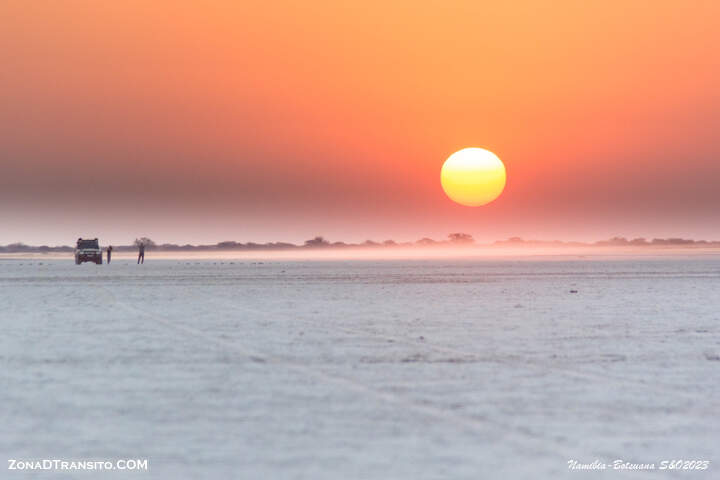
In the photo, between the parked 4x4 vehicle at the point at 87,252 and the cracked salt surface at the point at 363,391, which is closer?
the cracked salt surface at the point at 363,391

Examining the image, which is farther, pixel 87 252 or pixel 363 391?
pixel 87 252

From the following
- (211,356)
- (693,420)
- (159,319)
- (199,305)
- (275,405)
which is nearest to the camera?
(693,420)

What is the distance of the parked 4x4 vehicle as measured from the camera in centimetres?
7306

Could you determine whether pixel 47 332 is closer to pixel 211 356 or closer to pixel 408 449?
pixel 211 356

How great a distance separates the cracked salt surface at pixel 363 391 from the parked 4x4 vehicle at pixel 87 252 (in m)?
52.6

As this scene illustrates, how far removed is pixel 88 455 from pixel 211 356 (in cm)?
606

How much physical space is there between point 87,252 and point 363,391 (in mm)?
66723

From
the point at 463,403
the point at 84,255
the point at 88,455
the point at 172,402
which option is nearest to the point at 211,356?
the point at 172,402

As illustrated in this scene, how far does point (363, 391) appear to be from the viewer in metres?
10.8

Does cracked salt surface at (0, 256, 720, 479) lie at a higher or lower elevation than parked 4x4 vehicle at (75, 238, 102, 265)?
lower

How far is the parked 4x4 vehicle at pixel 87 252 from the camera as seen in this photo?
73.1 meters

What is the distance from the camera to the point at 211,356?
1384 centimetres

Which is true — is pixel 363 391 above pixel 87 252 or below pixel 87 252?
below

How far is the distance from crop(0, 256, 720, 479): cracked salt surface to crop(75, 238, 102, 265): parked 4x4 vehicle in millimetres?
52591
